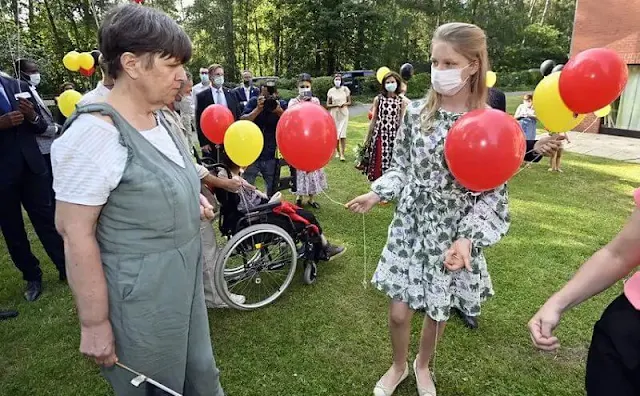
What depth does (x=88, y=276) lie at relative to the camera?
43.9 inches

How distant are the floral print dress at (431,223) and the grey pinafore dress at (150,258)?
946mm

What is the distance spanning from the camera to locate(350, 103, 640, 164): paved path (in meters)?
8.39

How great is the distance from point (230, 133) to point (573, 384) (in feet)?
9.07

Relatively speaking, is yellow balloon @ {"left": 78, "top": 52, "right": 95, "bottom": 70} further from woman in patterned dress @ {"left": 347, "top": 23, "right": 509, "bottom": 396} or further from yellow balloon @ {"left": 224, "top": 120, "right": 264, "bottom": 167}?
woman in patterned dress @ {"left": 347, "top": 23, "right": 509, "bottom": 396}

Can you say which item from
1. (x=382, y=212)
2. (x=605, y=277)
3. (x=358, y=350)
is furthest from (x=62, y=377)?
(x=382, y=212)

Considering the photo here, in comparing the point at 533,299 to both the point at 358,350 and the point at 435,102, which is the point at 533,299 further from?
the point at 435,102

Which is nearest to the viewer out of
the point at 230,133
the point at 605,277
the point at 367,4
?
the point at 605,277

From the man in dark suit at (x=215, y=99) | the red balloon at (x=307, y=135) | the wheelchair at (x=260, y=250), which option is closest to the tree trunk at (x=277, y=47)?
the man in dark suit at (x=215, y=99)

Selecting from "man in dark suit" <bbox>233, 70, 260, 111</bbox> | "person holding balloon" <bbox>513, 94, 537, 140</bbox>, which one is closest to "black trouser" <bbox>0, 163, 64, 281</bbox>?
"man in dark suit" <bbox>233, 70, 260, 111</bbox>

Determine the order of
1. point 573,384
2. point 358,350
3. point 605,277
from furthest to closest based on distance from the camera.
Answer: point 358,350 < point 573,384 < point 605,277

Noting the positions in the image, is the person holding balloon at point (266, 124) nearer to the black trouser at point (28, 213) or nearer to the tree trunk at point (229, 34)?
the black trouser at point (28, 213)

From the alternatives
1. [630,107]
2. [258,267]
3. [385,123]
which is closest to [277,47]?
[630,107]

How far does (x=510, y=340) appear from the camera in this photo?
8.86 ft

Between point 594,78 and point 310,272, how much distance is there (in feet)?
7.87
